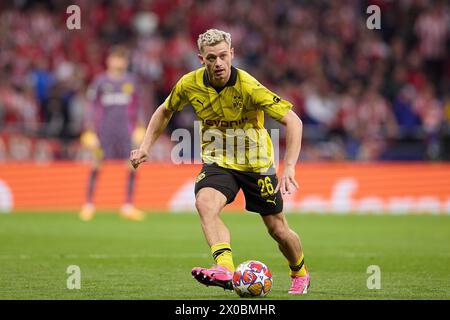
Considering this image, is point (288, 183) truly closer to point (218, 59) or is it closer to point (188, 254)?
point (218, 59)

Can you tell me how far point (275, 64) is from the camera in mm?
23969

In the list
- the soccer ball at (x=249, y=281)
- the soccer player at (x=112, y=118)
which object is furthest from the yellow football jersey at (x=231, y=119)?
the soccer player at (x=112, y=118)

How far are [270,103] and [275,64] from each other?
16133 mm

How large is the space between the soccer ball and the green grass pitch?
0.52 feet

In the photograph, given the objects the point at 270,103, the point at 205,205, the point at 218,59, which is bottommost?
the point at 205,205

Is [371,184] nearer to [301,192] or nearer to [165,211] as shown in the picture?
[301,192]

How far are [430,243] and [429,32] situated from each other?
1272cm

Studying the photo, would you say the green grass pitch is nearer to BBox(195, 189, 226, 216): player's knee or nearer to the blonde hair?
BBox(195, 189, 226, 216): player's knee

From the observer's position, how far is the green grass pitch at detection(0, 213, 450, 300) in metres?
8.22

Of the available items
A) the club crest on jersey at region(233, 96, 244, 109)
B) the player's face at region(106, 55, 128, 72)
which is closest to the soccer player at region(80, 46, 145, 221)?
the player's face at region(106, 55, 128, 72)

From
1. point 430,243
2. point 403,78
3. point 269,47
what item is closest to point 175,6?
point 269,47

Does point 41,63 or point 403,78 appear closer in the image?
point 41,63

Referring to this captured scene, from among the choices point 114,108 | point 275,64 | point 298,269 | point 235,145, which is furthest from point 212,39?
point 275,64

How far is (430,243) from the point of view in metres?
13.2
